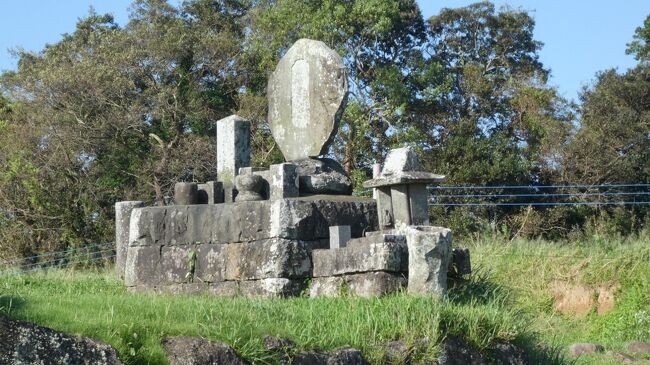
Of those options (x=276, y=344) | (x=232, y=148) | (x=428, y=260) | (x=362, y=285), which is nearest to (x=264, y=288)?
(x=362, y=285)

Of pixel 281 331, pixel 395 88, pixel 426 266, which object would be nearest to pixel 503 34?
pixel 395 88

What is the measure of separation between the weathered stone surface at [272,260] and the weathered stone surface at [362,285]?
0.37 metres

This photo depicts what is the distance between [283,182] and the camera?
12469mm

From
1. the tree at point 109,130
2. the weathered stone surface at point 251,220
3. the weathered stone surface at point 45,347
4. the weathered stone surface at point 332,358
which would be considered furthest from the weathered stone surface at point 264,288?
the tree at point 109,130

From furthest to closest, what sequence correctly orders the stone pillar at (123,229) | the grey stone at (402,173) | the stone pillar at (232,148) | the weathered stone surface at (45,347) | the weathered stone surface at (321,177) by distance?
the stone pillar at (123,229)
the stone pillar at (232,148)
the weathered stone surface at (321,177)
the grey stone at (402,173)
the weathered stone surface at (45,347)

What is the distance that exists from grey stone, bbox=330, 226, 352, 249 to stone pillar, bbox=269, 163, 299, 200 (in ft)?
2.85

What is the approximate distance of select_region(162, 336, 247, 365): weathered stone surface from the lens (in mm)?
7988

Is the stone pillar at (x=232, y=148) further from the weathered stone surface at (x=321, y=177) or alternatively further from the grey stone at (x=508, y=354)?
the grey stone at (x=508, y=354)

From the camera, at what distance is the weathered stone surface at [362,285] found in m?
10.8

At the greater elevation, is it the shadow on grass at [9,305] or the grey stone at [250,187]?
the grey stone at [250,187]

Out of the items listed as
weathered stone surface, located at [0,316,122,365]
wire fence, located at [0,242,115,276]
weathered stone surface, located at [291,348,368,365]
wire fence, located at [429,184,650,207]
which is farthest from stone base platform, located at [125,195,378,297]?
wire fence, located at [429,184,650,207]

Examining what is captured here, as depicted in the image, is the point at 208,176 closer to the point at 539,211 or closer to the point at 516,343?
the point at 539,211

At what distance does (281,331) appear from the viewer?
351 inches


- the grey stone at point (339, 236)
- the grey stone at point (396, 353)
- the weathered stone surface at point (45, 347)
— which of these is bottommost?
the grey stone at point (396, 353)
